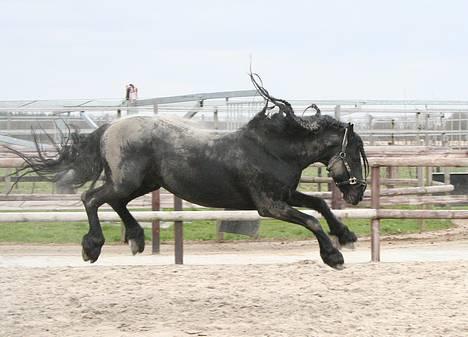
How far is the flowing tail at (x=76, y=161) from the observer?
20.1ft

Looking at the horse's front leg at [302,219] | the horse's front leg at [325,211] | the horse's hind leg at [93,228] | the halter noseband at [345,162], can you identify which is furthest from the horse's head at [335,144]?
the horse's hind leg at [93,228]

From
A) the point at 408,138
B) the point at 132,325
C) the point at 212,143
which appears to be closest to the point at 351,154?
the point at 212,143

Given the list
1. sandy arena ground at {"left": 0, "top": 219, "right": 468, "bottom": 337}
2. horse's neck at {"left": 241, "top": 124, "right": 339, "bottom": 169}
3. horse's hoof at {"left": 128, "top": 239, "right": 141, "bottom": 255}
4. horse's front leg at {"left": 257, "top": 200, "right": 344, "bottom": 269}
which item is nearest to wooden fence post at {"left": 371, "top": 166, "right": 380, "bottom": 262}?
sandy arena ground at {"left": 0, "top": 219, "right": 468, "bottom": 337}

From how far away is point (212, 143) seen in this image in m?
5.69

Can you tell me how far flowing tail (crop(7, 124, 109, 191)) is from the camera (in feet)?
20.1

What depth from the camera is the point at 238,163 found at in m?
5.58

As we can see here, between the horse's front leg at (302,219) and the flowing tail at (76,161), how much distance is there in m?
1.42

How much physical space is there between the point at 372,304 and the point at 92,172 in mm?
2485

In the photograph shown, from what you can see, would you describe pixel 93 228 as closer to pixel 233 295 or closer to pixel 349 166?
pixel 233 295

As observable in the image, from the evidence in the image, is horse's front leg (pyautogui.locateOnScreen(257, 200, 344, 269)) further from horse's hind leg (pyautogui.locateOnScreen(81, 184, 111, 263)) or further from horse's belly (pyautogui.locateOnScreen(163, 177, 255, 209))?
horse's hind leg (pyautogui.locateOnScreen(81, 184, 111, 263))

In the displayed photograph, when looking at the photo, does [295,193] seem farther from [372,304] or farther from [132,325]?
[132,325]

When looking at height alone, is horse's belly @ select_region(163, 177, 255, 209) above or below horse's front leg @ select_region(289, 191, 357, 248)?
above

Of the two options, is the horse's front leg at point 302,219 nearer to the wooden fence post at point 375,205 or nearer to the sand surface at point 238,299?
the sand surface at point 238,299

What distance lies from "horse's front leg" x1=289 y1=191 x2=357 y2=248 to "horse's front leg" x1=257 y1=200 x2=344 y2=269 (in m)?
0.21
